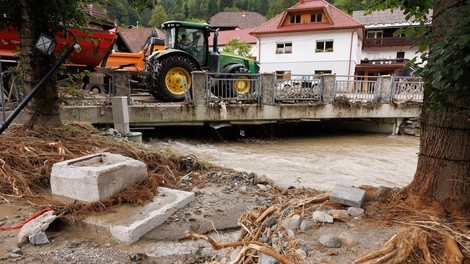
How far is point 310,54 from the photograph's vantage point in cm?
2466

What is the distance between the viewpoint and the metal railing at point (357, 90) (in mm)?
10906


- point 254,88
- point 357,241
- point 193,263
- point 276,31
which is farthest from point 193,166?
point 276,31

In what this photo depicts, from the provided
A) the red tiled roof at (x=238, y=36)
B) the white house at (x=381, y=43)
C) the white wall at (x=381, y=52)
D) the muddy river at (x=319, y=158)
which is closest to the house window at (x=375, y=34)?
the white house at (x=381, y=43)

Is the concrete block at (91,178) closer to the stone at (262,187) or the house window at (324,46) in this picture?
the stone at (262,187)

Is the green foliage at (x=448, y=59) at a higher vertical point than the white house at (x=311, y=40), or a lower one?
lower

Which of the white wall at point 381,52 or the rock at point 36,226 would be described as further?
the white wall at point 381,52

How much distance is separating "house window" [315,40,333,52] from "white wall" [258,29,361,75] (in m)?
0.23

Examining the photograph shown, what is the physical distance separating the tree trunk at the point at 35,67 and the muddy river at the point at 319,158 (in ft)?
11.8

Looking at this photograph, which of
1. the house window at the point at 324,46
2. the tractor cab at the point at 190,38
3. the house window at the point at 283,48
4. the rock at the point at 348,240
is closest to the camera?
the rock at the point at 348,240

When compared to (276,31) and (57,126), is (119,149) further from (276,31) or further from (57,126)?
(276,31)

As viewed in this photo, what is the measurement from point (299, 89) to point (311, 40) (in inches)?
604

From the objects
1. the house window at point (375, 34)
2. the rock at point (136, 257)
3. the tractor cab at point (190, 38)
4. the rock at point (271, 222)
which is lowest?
the rock at point (136, 257)

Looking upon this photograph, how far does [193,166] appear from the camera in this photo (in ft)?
15.5

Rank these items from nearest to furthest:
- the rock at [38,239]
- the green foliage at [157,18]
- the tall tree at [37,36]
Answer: the rock at [38,239] → the tall tree at [37,36] → the green foliage at [157,18]
